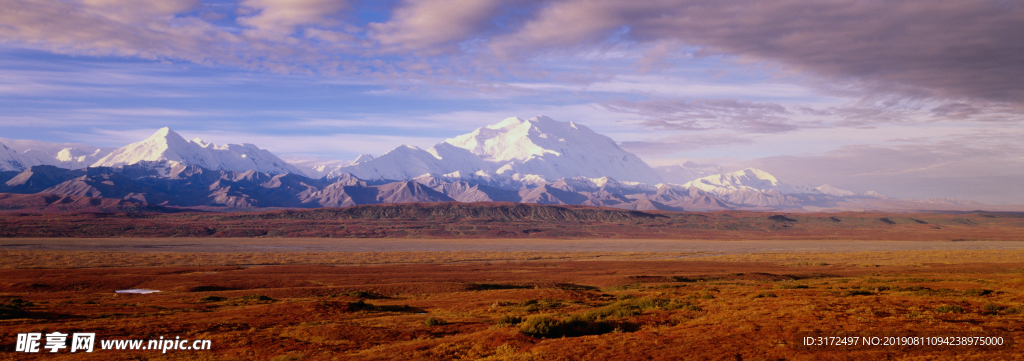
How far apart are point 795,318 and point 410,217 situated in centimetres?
17502

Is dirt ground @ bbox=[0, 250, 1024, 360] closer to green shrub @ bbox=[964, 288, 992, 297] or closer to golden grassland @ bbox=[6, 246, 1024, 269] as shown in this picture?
green shrub @ bbox=[964, 288, 992, 297]

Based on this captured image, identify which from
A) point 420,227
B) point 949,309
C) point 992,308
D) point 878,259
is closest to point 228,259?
point 949,309

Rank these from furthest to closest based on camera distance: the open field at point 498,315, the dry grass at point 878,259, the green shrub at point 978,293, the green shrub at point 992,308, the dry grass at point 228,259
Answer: the dry grass at point 878,259 < the dry grass at point 228,259 < the green shrub at point 978,293 < the green shrub at point 992,308 < the open field at point 498,315

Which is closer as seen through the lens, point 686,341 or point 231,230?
point 686,341

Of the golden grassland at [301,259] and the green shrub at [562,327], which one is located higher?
the green shrub at [562,327]

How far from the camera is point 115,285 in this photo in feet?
139

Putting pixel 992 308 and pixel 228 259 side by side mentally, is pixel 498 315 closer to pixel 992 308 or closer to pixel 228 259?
pixel 992 308

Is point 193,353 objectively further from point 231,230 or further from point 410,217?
point 410,217

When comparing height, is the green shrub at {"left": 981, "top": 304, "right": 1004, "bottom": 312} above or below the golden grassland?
above

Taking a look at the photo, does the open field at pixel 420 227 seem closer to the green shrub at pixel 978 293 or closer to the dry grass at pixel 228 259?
the dry grass at pixel 228 259

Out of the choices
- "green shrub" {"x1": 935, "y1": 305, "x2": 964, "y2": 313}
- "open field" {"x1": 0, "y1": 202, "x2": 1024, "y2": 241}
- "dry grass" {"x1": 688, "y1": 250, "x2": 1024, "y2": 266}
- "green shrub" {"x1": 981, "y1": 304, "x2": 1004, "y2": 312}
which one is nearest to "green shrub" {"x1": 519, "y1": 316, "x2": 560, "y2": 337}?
A: "green shrub" {"x1": 935, "y1": 305, "x2": 964, "y2": 313}

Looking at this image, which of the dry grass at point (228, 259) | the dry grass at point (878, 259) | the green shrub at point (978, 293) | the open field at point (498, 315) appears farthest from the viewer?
the dry grass at point (878, 259)

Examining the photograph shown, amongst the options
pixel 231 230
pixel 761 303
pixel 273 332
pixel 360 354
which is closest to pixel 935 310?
pixel 761 303

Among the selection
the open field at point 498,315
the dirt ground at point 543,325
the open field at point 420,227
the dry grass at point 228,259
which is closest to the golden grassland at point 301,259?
the dry grass at point 228,259
